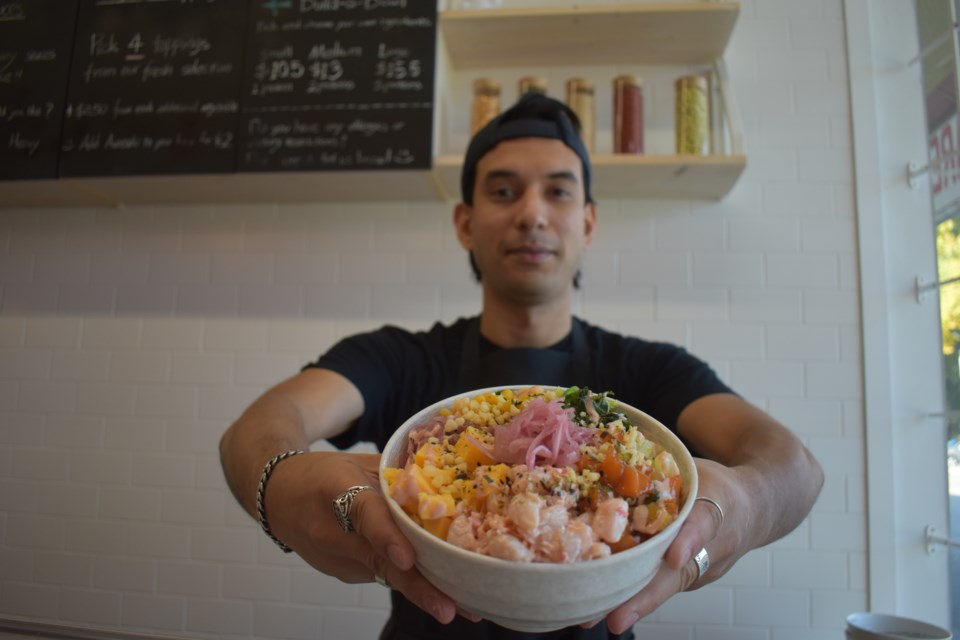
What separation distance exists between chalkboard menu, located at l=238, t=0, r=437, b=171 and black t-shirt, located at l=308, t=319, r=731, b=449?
72cm

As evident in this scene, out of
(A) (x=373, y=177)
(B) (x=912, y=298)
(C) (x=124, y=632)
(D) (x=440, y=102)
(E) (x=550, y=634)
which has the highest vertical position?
(D) (x=440, y=102)

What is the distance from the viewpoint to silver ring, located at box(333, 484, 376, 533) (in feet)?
1.89

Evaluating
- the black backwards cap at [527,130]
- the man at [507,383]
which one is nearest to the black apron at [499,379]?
the man at [507,383]

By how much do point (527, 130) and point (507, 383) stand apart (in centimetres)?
58

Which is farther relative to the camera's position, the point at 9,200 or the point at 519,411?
the point at 9,200

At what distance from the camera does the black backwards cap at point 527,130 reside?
1.27 m

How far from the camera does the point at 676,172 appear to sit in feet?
5.57

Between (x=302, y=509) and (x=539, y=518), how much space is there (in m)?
0.35

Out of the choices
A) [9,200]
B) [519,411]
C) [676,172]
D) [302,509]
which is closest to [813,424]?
[676,172]

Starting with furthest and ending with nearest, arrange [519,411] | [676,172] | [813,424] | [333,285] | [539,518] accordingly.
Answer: [333,285]
[813,424]
[676,172]
[519,411]
[539,518]

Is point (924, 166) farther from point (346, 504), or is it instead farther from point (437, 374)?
point (346, 504)

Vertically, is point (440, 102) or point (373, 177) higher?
point (440, 102)

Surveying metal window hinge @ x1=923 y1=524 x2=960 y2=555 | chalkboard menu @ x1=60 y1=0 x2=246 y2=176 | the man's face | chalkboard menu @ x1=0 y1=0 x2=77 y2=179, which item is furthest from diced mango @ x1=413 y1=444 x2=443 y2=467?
chalkboard menu @ x1=0 y1=0 x2=77 y2=179

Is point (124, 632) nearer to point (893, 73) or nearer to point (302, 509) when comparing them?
point (302, 509)
